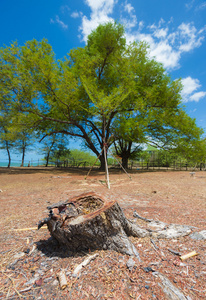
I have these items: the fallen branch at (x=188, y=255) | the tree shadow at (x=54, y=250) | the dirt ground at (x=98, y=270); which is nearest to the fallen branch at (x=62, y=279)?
the dirt ground at (x=98, y=270)

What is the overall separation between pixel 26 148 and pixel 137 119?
21566 millimetres

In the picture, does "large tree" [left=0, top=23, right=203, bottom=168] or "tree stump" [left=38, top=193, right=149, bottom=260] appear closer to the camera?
"tree stump" [left=38, top=193, right=149, bottom=260]

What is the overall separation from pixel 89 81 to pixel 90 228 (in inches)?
474

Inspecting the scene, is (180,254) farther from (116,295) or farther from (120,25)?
(120,25)

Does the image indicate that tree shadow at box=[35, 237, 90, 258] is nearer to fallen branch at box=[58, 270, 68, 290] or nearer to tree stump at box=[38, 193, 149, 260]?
tree stump at box=[38, 193, 149, 260]

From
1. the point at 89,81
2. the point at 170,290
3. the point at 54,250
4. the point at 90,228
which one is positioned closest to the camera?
the point at 170,290

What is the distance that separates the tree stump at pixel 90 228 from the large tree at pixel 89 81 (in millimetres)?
8853

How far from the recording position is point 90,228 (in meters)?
1.79

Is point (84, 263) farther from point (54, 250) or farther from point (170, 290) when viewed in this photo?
point (170, 290)

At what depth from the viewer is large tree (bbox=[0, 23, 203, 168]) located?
12.1 metres

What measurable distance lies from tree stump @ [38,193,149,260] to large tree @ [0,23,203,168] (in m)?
8.85

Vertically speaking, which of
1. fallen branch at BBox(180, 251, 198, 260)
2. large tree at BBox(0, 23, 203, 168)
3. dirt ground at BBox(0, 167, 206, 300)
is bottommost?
dirt ground at BBox(0, 167, 206, 300)

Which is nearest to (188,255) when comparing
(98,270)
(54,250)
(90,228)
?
(98,270)

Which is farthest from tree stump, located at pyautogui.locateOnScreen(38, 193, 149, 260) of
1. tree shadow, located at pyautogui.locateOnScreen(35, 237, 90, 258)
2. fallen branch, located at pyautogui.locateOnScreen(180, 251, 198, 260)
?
fallen branch, located at pyautogui.locateOnScreen(180, 251, 198, 260)
